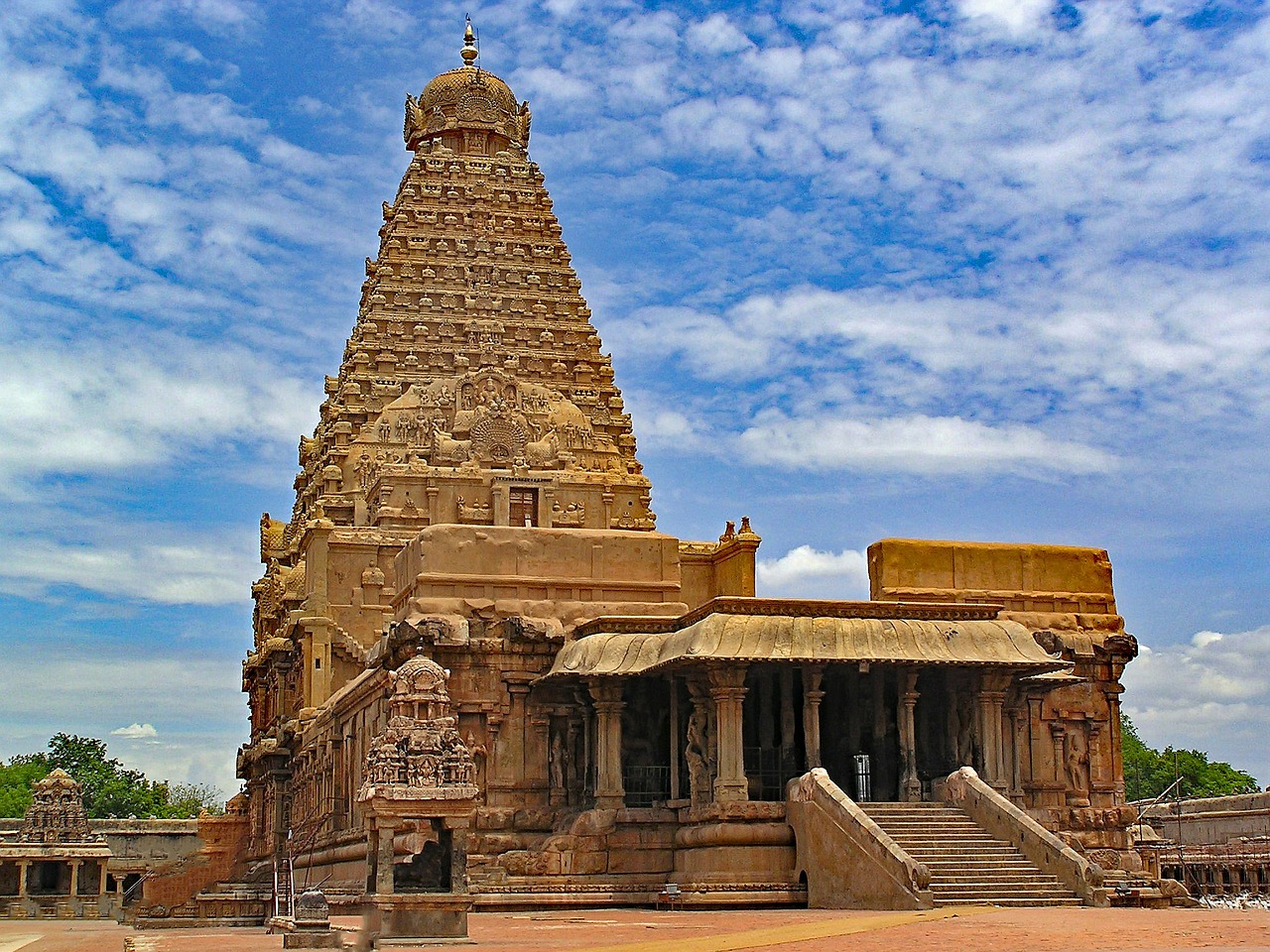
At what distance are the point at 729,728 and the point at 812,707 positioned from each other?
1.79 metres

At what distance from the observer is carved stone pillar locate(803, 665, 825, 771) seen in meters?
31.6

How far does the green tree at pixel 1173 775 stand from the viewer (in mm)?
99000

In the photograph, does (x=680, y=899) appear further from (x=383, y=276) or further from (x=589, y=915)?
(x=383, y=276)

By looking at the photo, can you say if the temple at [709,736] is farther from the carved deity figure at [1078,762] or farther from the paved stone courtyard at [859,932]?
the paved stone courtyard at [859,932]

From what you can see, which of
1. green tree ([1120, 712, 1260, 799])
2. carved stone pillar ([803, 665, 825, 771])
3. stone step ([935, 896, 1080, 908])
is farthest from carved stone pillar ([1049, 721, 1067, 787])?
green tree ([1120, 712, 1260, 799])

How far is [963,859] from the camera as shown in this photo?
28188 millimetres

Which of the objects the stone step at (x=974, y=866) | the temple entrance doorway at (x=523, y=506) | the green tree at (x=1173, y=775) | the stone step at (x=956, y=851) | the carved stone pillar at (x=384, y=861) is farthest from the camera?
the green tree at (x=1173, y=775)

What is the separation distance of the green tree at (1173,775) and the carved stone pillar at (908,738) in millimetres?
69476

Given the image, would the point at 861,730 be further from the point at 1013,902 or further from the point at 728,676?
the point at 1013,902

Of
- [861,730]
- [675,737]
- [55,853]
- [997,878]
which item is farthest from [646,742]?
[55,853]

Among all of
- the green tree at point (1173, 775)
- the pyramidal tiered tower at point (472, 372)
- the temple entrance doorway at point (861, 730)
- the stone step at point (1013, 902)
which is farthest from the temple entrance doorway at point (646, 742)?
the green tree at point (1173, 775)

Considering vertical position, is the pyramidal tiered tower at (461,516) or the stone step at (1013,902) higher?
the pyramidal tiered tower at (461,516)

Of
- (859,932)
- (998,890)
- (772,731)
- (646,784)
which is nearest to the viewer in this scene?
(859,932)

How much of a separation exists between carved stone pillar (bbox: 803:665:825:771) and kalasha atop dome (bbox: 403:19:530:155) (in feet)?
150
